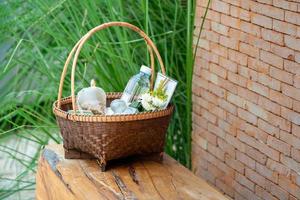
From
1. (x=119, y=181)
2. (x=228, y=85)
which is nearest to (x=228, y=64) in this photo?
(x=228, y=85)

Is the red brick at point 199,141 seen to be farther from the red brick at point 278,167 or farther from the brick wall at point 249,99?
the red brick at point 278,167

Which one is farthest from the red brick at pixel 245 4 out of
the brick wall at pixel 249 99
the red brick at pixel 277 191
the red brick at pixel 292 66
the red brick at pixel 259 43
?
the red brick at pixel 277 191

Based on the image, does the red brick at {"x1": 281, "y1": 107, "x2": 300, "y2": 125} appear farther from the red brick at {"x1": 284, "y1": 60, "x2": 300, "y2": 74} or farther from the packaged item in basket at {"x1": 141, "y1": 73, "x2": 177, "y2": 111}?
the packaged item in basket at {"x1": 141, "y1": 73, "x2": 177, "y2": 111}

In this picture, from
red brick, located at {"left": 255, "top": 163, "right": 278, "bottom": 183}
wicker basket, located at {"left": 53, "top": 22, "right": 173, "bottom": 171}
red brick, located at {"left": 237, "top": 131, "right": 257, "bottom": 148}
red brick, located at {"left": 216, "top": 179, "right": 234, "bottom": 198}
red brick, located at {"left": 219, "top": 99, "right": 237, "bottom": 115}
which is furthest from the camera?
red brick, located at {"left": 216, "top": 179, "right": 234, "bottom": 198}

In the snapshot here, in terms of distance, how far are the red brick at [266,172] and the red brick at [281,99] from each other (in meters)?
0.26

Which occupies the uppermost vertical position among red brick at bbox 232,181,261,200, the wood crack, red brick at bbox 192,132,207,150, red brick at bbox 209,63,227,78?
red brick at bbox 209,63,227,78

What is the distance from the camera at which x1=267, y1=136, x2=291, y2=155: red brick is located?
2848 millimetres

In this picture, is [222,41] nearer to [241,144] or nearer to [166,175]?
[241,144]

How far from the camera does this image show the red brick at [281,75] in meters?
2.78

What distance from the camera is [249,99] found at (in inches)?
120

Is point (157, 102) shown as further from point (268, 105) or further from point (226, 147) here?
point (226, 147)

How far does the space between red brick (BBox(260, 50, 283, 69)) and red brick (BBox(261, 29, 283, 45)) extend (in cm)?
5


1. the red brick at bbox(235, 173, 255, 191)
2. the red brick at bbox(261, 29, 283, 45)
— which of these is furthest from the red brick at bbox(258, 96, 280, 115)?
the red brick at bbox(235, 173, 255, 191)

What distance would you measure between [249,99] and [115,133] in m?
0.62
